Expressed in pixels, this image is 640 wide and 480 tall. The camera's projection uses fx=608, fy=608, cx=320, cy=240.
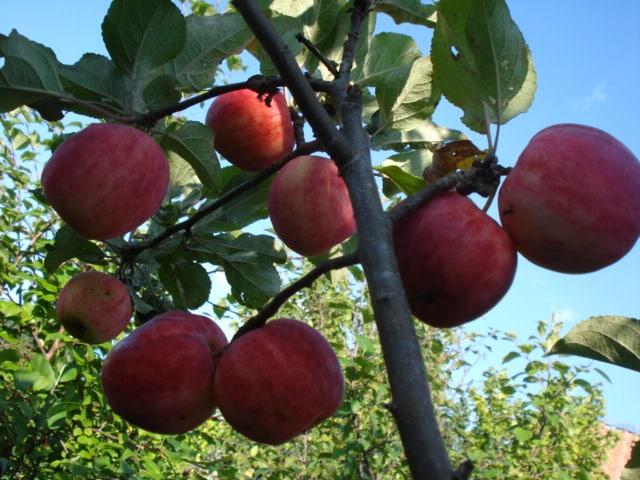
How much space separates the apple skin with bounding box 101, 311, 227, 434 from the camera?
99cm

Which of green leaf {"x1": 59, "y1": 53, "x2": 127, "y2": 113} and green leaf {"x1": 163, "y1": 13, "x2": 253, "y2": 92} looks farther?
green leaf {"x1": 163, "y1": 13, "x2": 253, "y2": 92}

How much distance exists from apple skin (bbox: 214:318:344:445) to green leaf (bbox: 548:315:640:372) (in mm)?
394

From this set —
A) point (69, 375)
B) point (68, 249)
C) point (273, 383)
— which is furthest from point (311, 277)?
point (69, 375)

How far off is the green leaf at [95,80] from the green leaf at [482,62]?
0.70 metres

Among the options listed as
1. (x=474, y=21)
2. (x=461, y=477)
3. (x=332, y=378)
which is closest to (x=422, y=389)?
(x=461, y=477)

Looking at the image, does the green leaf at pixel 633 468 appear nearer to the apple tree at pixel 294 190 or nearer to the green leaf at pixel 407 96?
the apple tree at pixel 294 190

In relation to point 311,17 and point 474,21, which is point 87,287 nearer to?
point 311,17

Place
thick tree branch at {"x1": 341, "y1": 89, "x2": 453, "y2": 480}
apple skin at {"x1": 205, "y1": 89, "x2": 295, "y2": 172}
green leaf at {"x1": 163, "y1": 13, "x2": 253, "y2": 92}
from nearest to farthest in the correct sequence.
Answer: thick tree branch at {"x1": 341, "y1": 89, "x2": 453, "y2": 480}
green leaf at {"x1": 163, "y1": 13, "x2": 253, "y2": 92}
apple skin at {"x1": 205, "y1": 89, "x2": 295, "y2": 172}

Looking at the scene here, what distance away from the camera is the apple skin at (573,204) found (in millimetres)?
837

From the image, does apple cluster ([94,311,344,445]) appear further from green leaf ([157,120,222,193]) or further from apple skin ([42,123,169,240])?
green leaf ([157,120,222,193])

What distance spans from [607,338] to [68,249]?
1.33 m

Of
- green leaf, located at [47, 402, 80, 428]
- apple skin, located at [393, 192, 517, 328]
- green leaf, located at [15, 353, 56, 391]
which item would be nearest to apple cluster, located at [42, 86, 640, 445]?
apple skin, located at [393, 192, 517, 328]

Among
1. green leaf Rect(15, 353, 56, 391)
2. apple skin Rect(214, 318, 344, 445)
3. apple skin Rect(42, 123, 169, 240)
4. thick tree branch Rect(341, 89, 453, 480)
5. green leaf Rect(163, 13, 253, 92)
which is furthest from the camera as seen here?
green leaf Rect(15, 353, 56, 391)

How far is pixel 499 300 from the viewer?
0.91 metres
